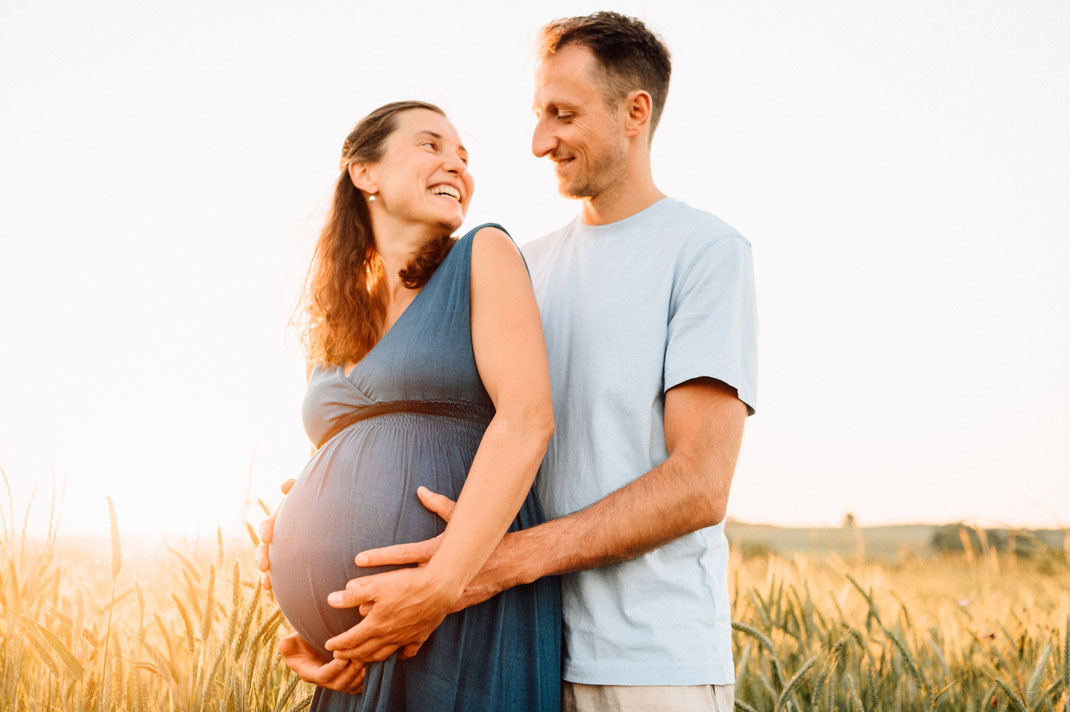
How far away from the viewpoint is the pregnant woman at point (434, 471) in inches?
81.7

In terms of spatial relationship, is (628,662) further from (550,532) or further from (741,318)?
(741,318)

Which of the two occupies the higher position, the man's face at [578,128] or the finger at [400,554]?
the man's face at [578,128]

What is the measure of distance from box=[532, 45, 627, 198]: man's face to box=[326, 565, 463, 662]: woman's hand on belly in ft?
4.54

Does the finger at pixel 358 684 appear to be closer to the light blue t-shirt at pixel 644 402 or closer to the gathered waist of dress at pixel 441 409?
the light blue t-shirt at pixel 644 402

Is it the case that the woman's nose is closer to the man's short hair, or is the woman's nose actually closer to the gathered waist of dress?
the man's short hair

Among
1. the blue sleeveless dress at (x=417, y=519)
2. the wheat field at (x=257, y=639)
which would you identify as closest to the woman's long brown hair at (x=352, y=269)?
the blue sleeveless dress at (x=417, y=519)

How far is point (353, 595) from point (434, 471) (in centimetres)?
36

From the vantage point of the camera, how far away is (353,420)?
244cm

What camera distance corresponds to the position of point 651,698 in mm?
2211

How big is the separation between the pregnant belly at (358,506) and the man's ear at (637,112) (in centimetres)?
121

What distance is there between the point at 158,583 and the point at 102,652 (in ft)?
1.52

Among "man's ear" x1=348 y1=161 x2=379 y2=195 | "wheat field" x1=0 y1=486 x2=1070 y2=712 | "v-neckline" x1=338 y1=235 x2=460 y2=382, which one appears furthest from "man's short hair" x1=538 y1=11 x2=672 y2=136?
"wheat field" x1=0 y1=486 x2=1070 y2=712

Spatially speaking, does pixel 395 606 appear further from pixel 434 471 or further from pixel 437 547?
pixel 434 471

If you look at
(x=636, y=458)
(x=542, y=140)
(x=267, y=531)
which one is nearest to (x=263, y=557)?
(x=267, y=531)
